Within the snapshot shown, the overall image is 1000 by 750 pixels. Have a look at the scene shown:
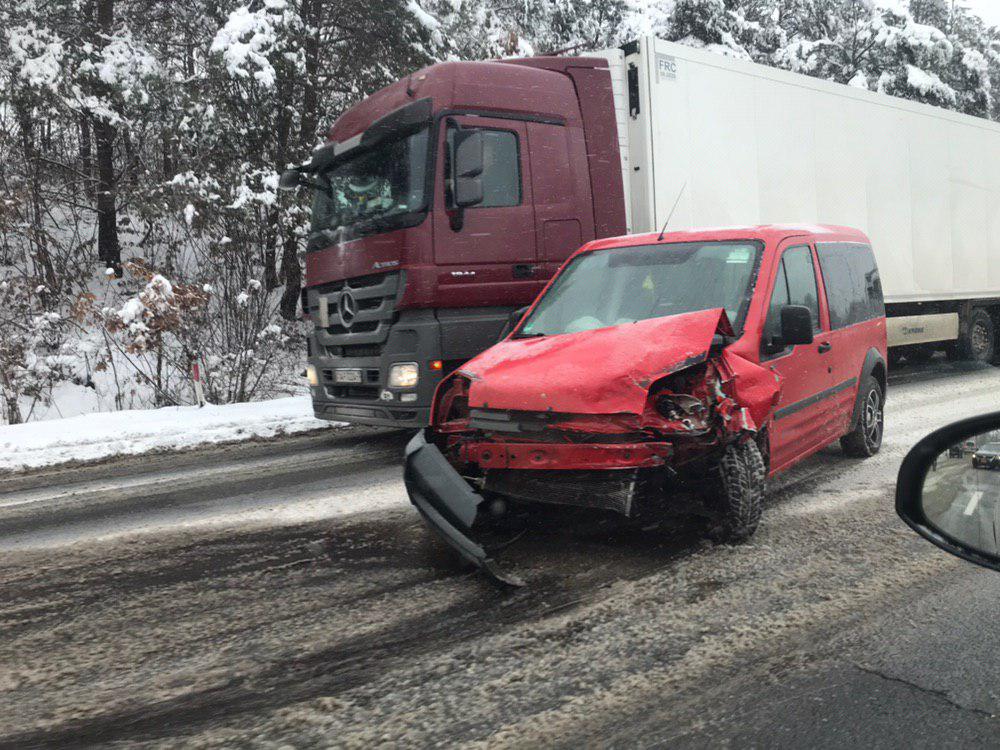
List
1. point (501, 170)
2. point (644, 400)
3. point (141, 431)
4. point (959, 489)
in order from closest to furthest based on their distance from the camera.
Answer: point (959, 489)
point (644, 400)
point (501, 170)
point (141, 431)

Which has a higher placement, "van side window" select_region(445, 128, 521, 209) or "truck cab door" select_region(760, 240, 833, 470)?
→ "van side window" select_region(445, 128, 521, 209)

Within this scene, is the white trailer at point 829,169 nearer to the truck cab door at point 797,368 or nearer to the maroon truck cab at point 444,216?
the maroon truck cab at point 444,216

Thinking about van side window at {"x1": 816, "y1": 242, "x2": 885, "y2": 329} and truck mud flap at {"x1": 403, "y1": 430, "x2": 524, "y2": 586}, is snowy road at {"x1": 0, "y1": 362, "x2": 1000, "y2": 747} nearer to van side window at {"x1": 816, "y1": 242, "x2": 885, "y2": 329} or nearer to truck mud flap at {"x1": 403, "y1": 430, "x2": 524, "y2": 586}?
truck mud flap at {"x1": 403, "y1": 430, "x2": 524, "y2": 586}

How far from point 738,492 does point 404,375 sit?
11.7 feet

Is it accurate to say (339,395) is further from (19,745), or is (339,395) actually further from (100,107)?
(100,107)

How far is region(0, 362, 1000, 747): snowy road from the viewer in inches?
104

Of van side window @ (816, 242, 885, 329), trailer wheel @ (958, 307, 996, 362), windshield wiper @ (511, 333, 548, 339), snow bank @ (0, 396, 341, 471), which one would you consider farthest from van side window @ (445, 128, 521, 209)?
trailer wheel @ (958, 307, 996, 362)

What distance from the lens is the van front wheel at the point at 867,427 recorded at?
6.57 m

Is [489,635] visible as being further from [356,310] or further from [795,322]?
[356,310]

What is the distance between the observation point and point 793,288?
17.8 ft

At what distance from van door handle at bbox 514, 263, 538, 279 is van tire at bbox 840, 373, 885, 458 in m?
2.87

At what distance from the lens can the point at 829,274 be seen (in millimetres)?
6078

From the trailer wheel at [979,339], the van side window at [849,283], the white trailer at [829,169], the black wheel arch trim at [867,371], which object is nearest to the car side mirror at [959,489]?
the van side window at [849,283]

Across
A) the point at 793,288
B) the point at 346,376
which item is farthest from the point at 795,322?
the point at 346,376
